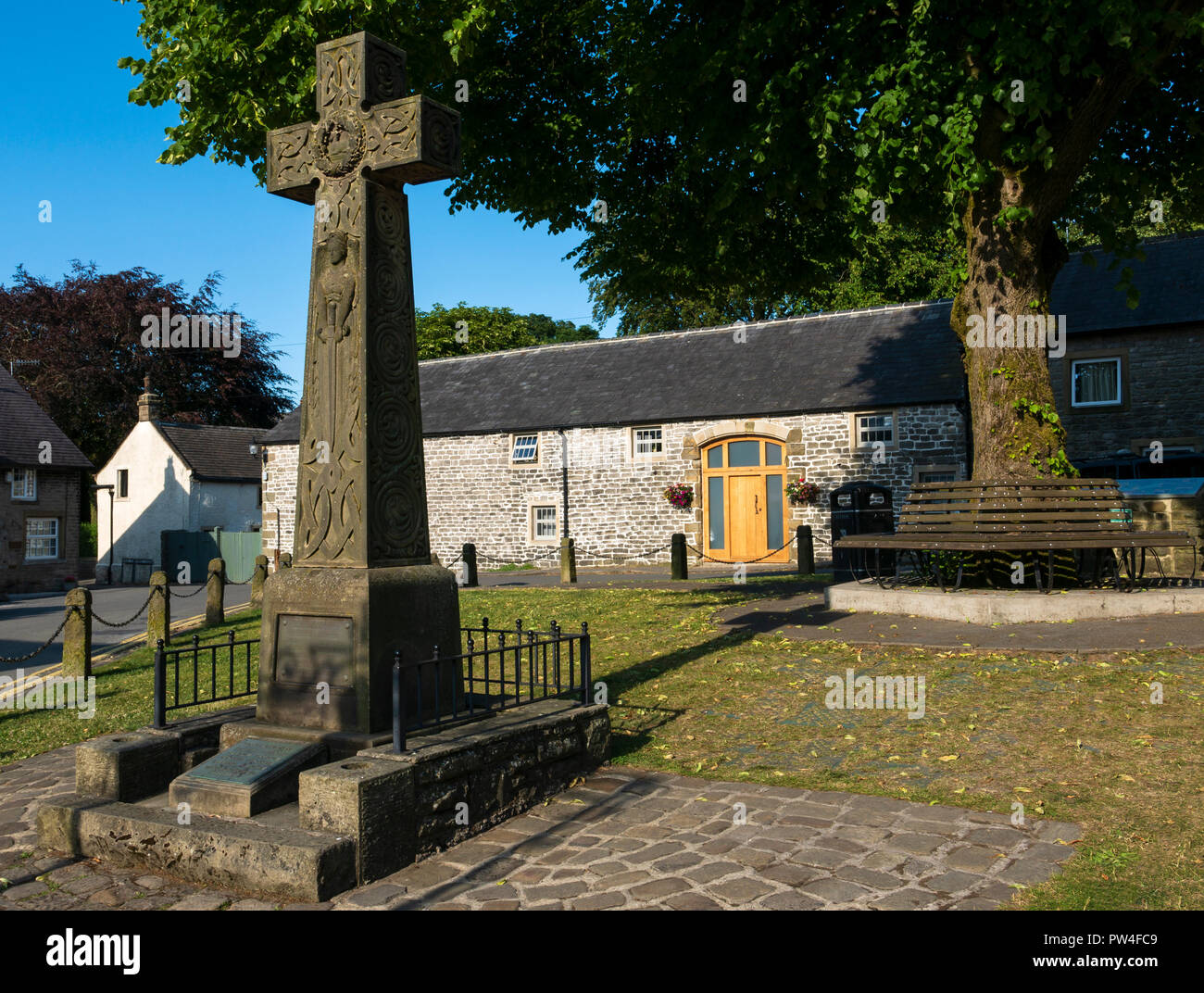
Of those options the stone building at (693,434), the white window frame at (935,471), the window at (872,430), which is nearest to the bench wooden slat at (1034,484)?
the white window frame at (935,471)

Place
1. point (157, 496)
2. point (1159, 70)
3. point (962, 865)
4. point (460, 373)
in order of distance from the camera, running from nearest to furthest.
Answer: point (962, 865) < point (1159, 70) < point (460, 373) < point (157, 496)

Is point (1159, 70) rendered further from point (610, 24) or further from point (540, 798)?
point (540, 798)

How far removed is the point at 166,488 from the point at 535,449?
1645cm

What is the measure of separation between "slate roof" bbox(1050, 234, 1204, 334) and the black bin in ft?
25.1

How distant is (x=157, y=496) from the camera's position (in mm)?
35906

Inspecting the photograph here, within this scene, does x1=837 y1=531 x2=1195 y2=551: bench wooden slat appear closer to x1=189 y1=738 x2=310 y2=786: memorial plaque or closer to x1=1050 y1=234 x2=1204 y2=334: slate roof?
x1=189 y1=738 x2=310 y2=786: memorial plaque

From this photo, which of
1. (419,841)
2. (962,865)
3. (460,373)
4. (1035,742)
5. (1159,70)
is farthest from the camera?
(460,373)

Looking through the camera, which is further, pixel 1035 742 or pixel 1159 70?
pixel 1159 70

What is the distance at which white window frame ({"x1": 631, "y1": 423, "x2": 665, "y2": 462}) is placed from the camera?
26.8 m

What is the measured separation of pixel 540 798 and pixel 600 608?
27.5ft

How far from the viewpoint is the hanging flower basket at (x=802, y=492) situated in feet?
80.8

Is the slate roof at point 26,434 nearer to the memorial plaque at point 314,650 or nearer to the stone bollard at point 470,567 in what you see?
the stone bollard at point 470,567

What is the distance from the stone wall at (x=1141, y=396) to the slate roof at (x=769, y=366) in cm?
51

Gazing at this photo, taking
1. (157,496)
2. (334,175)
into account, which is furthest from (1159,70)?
(157,496)
